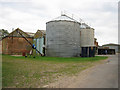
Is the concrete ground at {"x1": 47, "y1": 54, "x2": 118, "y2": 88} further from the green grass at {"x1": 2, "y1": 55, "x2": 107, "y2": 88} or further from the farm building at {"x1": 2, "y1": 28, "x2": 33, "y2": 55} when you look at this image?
the farm building at {"x1": 2, "y1": 28, "x2": 33, "y2": 55}

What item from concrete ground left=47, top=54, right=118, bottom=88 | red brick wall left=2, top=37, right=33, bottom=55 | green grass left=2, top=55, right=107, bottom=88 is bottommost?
green grass left=2, top=55, right=107, bottom=88

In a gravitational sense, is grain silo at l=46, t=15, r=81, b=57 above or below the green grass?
above

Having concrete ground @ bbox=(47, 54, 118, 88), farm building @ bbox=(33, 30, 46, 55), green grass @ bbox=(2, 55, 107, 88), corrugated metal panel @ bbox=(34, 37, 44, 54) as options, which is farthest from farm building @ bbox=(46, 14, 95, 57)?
concrete ground @ bbox=(47, 54, 118, 88)

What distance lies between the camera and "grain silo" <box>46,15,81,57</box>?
91.0ft

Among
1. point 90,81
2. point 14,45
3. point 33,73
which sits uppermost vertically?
point 14,45

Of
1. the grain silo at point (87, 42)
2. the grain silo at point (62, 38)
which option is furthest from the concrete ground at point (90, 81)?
the grain silo at point (87, 42)

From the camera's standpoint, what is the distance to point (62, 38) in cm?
2791

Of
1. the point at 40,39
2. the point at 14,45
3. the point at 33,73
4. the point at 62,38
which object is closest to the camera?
the point at 33,73

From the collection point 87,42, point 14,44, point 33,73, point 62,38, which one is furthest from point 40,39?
point 33,73

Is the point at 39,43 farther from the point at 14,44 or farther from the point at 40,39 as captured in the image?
the point at 14,44

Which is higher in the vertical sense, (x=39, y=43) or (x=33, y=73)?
(x=39, y=43)

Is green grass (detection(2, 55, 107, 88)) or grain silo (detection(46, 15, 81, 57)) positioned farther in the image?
grain silo (detection(46, 15, 81, 57))

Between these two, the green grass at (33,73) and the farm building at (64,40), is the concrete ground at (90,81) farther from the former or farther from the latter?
the farm building at (64,40)

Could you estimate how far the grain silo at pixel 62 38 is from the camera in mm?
27750
